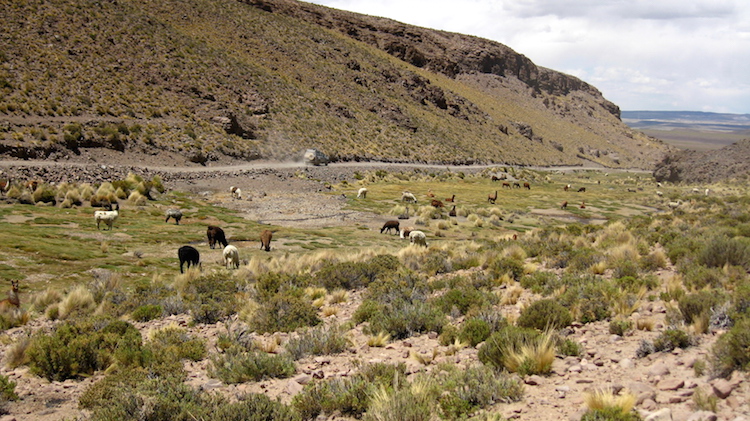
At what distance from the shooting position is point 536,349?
6.54 meters

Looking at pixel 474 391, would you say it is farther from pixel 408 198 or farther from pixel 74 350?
Result: pixel 408 198

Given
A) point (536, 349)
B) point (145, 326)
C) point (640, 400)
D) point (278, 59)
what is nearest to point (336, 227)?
point (145, 326)

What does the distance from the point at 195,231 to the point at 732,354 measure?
18816 mm

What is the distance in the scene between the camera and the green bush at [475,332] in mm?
7629

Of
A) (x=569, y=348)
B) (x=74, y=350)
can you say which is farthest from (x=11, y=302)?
(x=569, y=348)

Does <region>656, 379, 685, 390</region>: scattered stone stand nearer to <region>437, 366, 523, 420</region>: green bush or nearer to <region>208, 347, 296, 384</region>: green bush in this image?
<region>437, 366, 523, 420</region>: green bush

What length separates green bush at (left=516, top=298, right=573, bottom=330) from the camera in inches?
309

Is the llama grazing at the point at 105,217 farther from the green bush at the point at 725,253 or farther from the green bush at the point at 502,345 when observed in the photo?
the green bush at the point at 725,253

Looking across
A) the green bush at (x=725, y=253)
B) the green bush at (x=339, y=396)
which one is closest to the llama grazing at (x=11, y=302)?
the green bush at (x=339, y=396)

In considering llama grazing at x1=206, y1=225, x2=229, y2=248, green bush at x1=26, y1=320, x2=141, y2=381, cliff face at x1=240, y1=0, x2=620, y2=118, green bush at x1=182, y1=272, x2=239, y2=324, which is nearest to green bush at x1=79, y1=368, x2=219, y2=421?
green bush at x1=26, y1=320, x2=141, y2=381

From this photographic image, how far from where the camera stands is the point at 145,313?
984 centimetres

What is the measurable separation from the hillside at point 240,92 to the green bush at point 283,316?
32013 mm

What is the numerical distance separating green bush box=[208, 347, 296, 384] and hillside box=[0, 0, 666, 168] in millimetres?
33759

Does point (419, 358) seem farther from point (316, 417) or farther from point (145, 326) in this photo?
point (145, 326)
